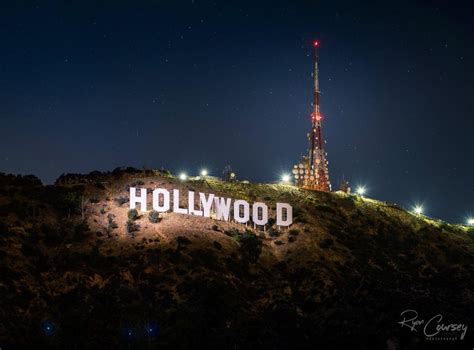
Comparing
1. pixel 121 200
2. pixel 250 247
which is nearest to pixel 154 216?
pixel 121 200

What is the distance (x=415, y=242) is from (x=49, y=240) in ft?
149

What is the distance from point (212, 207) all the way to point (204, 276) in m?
16.4

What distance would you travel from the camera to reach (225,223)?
6050 centimetres

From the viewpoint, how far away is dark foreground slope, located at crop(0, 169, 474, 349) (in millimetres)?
36719

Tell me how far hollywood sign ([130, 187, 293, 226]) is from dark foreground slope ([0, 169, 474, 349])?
107cm

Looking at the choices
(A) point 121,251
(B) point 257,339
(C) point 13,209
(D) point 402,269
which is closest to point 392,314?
(B) point 257,339

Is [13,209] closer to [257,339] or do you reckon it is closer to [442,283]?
[257,339]

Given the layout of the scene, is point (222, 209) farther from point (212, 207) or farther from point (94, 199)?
point (94, 199)

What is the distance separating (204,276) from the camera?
4625cm

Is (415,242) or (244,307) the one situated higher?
(415,242)

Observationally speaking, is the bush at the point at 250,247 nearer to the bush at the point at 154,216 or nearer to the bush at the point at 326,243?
the bush at the point at 326,243

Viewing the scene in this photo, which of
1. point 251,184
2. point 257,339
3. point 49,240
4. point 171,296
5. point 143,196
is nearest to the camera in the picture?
point 257,339

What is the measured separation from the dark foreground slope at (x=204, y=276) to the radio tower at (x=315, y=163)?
15.1 metres
